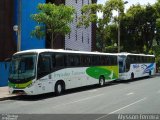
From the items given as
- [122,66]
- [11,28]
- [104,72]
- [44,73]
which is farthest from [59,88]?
[122,66]

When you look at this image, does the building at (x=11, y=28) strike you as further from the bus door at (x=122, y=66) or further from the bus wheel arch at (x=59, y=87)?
the bus door at (x=122, y=66)

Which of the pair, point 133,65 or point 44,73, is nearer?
point 44,73

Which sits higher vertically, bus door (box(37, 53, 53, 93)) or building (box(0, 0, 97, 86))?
building (box(0, 0, 97, 86))

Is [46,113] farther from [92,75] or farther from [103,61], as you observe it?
[103,61]

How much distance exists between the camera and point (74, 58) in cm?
2508

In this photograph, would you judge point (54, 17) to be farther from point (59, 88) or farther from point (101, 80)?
point (59, 88)

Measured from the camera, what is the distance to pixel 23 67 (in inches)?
821

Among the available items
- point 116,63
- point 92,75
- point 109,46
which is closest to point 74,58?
point 92,75

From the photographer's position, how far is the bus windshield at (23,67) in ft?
67.5

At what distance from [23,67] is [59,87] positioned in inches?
130

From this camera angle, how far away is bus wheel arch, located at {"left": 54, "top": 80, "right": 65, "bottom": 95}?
74.7 ft

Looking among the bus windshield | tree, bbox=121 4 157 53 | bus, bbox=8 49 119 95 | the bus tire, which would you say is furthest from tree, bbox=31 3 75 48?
tree, bbox=121 4 157 53

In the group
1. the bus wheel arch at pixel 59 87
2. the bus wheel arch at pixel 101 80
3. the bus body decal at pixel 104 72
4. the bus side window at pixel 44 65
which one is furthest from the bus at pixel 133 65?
the bus side window at pixel 44 65

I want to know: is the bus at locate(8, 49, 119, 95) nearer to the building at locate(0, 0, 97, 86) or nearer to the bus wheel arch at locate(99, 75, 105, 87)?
the bus wheel arch at locate(99, 75, 105, 87)
